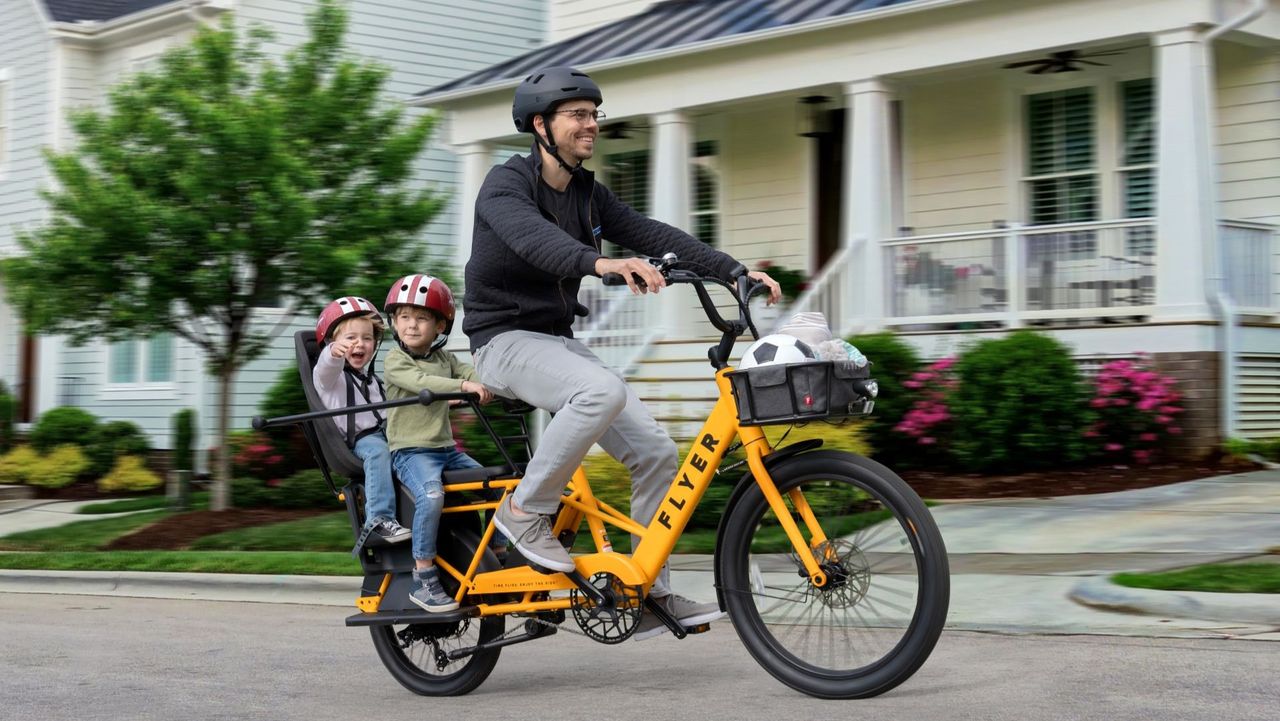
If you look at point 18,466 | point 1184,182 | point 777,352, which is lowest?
point 18,466

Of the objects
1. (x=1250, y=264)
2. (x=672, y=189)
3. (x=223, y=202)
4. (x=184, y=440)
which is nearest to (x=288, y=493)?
(x=223, y=202)

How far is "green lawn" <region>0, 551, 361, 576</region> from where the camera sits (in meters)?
10.7

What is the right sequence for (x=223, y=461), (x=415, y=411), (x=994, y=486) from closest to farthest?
(x=415, y=411) < (x=994, y=486) < (x=223, y=461)

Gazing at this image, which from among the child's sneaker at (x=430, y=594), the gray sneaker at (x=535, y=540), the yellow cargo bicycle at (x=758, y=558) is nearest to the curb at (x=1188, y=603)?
the yellow cargo bicycle at (x=758, y=558)

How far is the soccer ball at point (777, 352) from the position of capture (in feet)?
16.9

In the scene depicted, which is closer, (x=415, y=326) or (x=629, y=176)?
(x=415, y=326)

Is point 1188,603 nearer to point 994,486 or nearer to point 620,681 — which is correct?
point 620,681

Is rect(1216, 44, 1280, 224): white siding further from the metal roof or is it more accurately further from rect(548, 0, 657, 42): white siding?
rect(548, 0, 657, 42): white siding

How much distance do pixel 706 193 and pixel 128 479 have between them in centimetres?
796

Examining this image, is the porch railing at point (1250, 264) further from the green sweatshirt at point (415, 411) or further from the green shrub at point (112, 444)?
the green shrub at point (112, 444)

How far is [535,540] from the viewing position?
5641mm

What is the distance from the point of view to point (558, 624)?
582 cm

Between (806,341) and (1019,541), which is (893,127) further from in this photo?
(806,341)

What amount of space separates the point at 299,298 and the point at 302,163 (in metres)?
1.35
